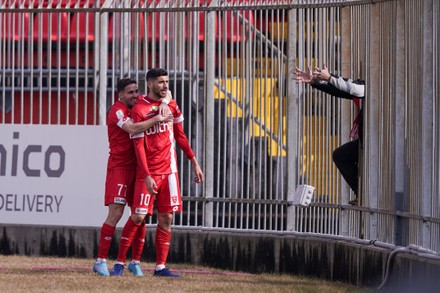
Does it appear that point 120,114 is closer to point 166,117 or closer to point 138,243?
point 166,117

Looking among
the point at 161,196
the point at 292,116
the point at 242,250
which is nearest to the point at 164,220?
the point at 161,196

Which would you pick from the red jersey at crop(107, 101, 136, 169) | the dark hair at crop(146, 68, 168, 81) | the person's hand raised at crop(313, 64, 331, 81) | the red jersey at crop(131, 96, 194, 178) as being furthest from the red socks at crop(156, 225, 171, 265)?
the person's hand raised at crop(313, 64, 331, 81)

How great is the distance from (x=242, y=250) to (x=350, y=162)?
6.42 feet

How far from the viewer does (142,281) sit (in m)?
12.8

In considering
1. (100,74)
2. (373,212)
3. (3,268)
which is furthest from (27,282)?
(100,74)

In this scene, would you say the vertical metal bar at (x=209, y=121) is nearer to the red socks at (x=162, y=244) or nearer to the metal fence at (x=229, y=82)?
the metal fence at (x=229, y=82)

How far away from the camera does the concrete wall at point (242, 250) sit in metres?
13.2

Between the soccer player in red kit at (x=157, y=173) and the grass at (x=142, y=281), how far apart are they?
34 cm

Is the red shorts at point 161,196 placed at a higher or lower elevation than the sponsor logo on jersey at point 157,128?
lower

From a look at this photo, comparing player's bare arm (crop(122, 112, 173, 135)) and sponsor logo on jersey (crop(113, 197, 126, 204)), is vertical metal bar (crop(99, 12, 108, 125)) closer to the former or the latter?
sponsor logo on jersey (crop(113, 197, 126, 204))

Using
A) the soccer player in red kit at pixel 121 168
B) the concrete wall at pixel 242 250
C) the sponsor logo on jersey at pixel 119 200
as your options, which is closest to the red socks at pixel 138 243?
the soccer player in red kit at pixel 121 168

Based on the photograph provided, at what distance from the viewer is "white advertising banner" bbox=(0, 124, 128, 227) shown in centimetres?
1588

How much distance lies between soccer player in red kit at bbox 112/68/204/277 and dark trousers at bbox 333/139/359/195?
1423 mm

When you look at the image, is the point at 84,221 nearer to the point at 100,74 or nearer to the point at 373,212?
the point at 100,74
